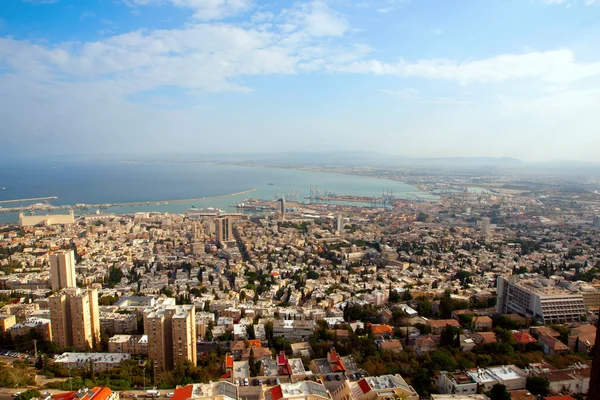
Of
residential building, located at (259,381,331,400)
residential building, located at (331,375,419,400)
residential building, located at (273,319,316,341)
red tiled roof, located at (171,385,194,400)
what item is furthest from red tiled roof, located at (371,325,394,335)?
red tiled roof, located at (171,385,194,400)

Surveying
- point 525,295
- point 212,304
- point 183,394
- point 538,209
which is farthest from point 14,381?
point 538,209

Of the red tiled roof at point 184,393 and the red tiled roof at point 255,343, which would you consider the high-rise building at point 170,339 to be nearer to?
the red tiled roof at point 255,343

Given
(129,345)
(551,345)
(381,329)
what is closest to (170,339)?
(129,345)

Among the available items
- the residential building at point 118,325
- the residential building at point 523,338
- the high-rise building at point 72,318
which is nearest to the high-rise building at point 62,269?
the residential building at point 118,325

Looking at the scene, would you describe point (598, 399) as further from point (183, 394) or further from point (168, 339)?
point (168, 339)

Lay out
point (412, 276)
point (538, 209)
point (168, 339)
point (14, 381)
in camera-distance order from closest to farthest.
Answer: point (14, 381) < point (168, 339) < point (412, 276) < point (538, 209)

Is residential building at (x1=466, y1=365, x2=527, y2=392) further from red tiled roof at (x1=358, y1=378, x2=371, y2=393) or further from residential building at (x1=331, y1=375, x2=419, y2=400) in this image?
red tiled roof at (x1=358, y1=378, x2=371, y2=393)
